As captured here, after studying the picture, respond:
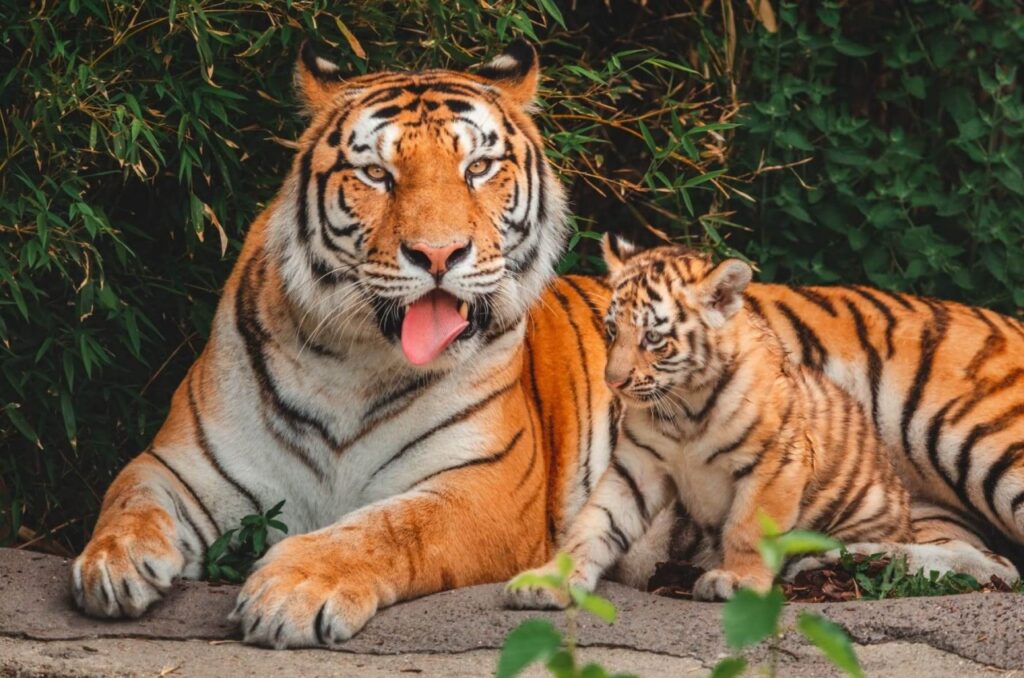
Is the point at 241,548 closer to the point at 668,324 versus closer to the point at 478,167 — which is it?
the point at 478,167

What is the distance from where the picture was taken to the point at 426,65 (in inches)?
211

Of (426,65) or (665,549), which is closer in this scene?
(665,549)

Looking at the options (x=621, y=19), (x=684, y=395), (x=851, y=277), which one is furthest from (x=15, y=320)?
(x=851, y=277)

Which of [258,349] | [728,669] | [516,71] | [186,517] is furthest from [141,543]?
[728,669]

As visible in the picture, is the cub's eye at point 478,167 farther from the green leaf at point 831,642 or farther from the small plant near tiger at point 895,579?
the green leaf at point 831,642

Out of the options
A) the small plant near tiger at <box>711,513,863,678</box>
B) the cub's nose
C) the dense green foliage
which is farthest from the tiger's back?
the small plant near tiger at <box>711,513,863,678</box>

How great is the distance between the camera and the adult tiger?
12.6 feet

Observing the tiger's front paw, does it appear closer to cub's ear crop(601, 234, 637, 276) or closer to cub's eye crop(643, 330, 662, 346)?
cub's eye crop(643, 330, 662, 346)

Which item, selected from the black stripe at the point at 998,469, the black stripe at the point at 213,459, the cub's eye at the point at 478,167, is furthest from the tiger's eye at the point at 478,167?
the black stripe at the point at 998,469

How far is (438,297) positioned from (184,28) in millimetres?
1397

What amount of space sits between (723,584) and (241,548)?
1.28 metres

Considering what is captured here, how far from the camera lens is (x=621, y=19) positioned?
611 centimetres

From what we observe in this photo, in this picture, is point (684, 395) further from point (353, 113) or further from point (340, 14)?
point (340, 14)

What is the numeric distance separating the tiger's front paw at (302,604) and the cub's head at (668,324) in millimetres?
800
